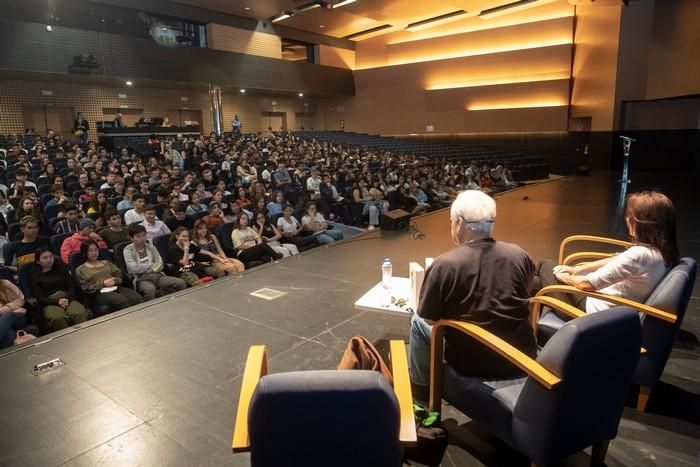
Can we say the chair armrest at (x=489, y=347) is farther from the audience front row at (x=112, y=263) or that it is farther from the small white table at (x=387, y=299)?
the audience front row at (x=112, y=263)

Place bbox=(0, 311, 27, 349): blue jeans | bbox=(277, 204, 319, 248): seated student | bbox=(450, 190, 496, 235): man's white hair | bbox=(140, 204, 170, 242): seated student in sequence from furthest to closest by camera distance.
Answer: bbox=(277, 204, 319, 248): seated student → bbox=(140, 204, 170, 242): seated student → bbox=(0, 311, 27, 349): blue jeans → bbox=(450, 190, 496, 235): man's white hair

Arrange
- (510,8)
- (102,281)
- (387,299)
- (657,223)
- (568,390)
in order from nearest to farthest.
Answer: (568,390)
(657,223)
(387,299)
(102,281)
(510,8)

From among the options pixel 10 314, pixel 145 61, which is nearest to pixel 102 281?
pixel 10 314

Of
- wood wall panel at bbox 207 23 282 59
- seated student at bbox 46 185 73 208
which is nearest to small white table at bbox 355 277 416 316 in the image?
seated student at bbox 46 185 73 208

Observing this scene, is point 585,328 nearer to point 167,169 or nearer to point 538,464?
point 538,464

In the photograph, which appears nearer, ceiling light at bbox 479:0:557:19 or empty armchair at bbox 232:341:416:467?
empty armchair at bbox 232:341:416:467

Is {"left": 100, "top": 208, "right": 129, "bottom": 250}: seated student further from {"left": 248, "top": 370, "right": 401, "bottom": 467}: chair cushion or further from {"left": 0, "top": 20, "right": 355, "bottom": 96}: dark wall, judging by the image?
{"left": 0, "top": 20, "right": 355, "bottom": 96}: dark wall

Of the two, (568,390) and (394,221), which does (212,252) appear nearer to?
(394,221)

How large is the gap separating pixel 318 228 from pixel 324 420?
504 centimetres

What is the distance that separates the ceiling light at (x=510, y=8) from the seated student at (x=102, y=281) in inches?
638

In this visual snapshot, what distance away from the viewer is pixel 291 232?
580cm

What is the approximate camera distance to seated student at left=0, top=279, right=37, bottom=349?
9.54 feet

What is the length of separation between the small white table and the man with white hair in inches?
23.2

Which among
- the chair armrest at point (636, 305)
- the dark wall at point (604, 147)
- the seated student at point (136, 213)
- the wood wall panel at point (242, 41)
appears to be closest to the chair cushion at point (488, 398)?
the chair armrest at point (636, 305)
